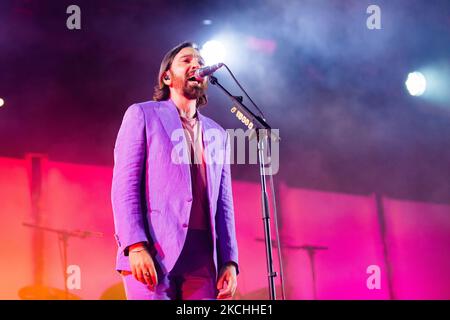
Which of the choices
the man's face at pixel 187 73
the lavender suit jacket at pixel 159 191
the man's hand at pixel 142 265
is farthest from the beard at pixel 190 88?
the man's hand at pixel 142 265

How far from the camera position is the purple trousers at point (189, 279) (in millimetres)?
2457

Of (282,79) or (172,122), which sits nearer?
(172,122)

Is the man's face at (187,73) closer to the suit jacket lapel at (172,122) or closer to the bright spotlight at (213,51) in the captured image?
the suit jacket lapel at (172,122)

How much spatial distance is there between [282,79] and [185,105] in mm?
1095

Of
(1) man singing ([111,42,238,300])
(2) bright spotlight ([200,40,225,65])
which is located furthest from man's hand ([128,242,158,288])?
(2) bright spotlight ([200,40,225,65])

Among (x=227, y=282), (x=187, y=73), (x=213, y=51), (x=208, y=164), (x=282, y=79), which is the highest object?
(x=213, y=51)

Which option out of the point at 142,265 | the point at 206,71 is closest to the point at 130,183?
the point at 142,265

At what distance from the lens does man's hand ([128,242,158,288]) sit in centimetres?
239

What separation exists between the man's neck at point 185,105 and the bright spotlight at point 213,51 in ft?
2.66

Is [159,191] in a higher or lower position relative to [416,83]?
lower

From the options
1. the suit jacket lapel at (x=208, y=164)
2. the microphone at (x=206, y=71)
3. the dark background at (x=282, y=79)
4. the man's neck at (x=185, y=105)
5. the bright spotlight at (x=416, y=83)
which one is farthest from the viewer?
the bright spotlight at (x=416, y=83)

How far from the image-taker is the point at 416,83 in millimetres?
4016

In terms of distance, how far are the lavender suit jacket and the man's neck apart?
7 cm

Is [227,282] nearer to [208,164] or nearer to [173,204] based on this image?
[173,204]
